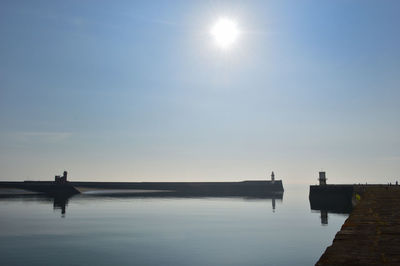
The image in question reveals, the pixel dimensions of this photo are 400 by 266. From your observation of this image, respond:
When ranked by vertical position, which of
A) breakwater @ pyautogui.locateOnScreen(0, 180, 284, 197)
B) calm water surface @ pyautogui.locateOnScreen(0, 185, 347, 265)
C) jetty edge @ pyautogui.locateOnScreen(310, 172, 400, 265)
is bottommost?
breakwater @ pyautogui.locateOnScreen(0, 180, 284, 197)

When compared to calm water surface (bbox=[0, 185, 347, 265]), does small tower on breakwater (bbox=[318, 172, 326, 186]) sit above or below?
above

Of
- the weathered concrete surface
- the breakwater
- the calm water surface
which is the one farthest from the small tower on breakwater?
the weathered concrete surface

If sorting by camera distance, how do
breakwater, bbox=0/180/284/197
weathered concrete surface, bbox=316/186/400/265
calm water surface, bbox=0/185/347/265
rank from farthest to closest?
1. breakwater, bbox=0/180/284/197
2. calm water surface, bbox=0/185/347/265
3. weathered concrete surface, bbox=316/186/400/265

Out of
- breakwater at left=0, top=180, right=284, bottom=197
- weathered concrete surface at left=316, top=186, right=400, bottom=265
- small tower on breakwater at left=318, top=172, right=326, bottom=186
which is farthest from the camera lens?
breakwater at left=0, top=180, right=284, bottom=197

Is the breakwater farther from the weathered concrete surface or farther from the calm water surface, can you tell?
the weathered concrete surface

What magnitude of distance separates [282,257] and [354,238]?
12.6 metres

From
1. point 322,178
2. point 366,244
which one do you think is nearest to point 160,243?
point 366,244

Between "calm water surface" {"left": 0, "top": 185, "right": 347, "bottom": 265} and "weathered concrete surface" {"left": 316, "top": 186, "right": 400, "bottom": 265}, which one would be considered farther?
"calm water surface" {"left": 0, "top": 185, "right": 347, "bottom": 265}

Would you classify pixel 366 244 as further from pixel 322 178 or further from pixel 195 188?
pixel 195 188

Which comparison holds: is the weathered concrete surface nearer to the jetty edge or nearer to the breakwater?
the jetty edge

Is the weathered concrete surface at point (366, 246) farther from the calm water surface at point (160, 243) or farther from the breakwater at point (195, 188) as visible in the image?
the breakwater at point (195, 188)

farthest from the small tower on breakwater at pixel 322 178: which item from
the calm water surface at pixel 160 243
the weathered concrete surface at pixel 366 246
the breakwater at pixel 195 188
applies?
the weathered concrete surface at pixel 366 246

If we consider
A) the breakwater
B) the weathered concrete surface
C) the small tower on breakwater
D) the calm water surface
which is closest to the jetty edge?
the weathered concrete surface

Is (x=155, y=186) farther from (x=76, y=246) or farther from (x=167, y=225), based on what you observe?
(x=76, y=246)
